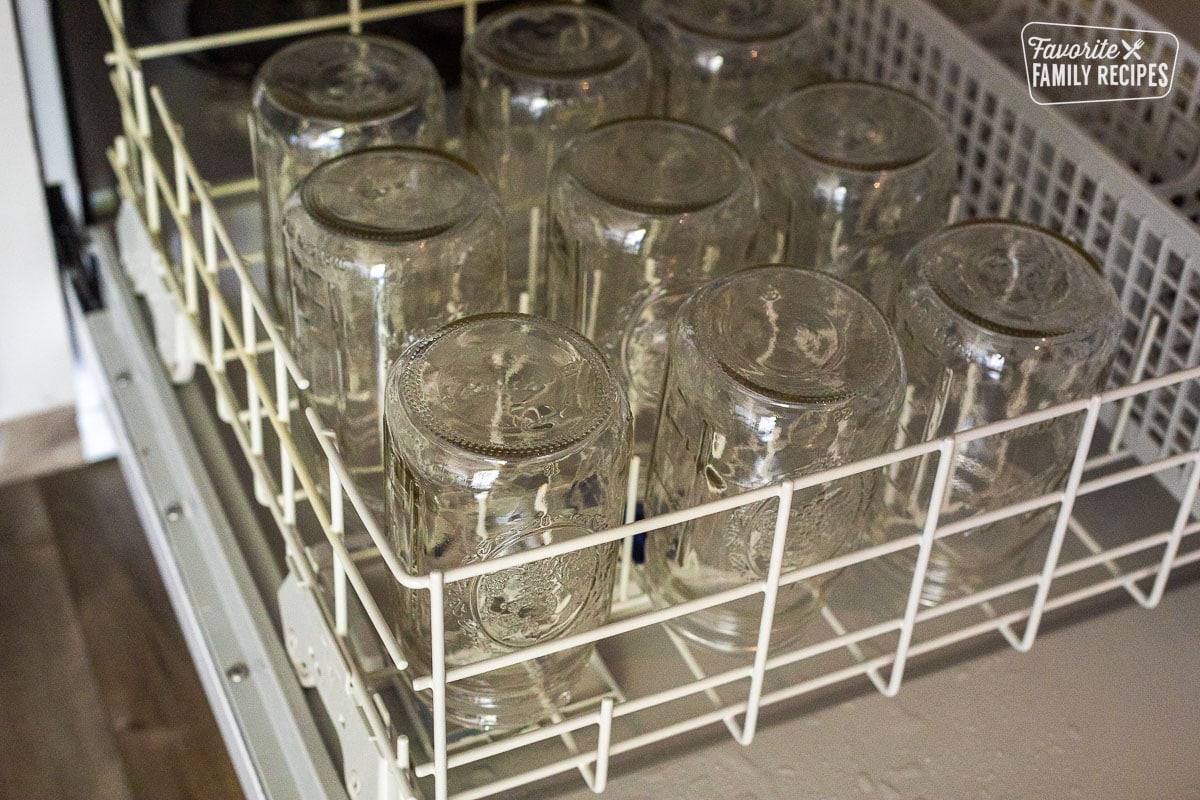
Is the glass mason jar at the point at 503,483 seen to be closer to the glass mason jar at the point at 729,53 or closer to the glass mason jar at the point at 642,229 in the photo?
the glass mason jar at the point at 642,229

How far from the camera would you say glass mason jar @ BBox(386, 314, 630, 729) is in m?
0.48

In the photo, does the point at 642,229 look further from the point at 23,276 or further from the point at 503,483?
the point at 23,276

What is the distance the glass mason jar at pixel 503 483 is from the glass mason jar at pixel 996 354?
5.6 inches

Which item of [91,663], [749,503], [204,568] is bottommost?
[91,663]

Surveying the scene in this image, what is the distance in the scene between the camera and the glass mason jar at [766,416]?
1.67 ft

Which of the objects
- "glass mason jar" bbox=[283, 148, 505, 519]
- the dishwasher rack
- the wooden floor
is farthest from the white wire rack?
the wooden floor

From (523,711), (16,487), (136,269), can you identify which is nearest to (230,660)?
(523,711)

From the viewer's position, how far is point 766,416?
1.66ft

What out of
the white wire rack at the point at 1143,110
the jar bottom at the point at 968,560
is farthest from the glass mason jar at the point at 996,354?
the white wire rack at the point at 1143,110

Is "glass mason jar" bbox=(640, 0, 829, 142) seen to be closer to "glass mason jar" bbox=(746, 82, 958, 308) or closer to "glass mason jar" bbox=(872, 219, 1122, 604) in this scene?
"glass mason jar" bbox=(746, 82, 958, 308)

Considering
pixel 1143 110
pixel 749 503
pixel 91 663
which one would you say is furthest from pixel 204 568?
pixel 1143 110

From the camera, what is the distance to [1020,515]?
626 mm

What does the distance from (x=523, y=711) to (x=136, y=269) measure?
38 cm

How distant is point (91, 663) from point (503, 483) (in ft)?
1.50
